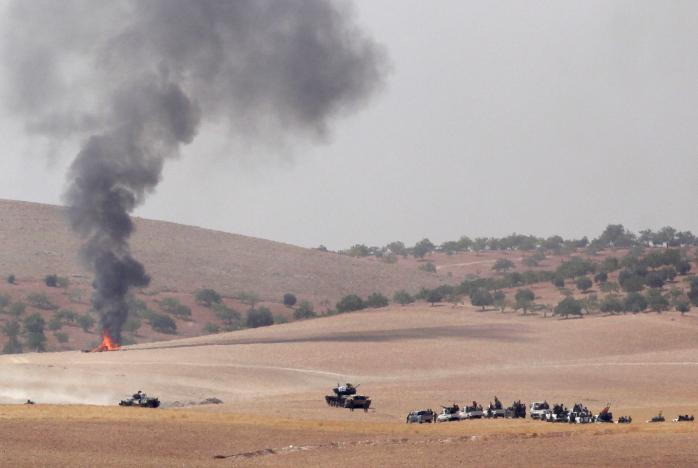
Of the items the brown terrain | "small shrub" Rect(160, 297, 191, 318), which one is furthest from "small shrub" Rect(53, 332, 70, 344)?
"small shrub" Rect(160, 297, 191, 318)

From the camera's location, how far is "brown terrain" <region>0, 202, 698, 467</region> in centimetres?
4200

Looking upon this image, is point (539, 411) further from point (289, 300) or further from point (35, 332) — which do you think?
point (289, 300)

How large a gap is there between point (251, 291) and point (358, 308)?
1105 inches

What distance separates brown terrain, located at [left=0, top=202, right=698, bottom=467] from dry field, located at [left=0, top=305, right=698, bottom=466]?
13 centimetres

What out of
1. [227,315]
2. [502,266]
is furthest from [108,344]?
[502,266]

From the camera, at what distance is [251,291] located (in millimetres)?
152875

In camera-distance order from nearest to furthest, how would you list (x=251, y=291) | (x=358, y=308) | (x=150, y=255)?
1. (x=358, y=308)
2. (x=251, y=291)
3. (x=150, y=255)

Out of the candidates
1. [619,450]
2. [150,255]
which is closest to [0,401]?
[619,450]

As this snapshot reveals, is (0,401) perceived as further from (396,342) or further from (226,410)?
(396,342)

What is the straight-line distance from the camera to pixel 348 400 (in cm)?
6119

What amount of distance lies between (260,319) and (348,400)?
67.9 m

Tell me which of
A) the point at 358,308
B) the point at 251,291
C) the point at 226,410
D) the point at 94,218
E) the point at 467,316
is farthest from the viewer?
the point at 251,291

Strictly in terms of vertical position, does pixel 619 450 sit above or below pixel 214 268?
below

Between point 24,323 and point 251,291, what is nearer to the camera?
point 24,323
